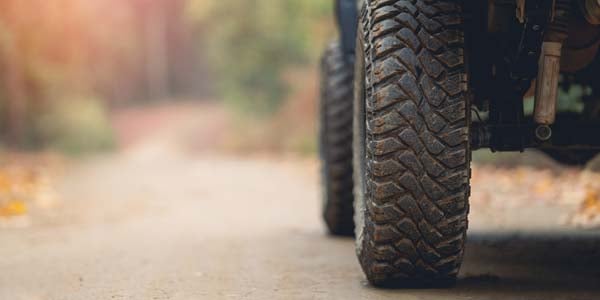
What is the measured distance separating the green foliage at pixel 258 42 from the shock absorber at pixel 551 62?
21587mm

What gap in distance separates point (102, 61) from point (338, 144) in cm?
3699

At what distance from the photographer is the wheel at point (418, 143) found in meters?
3.90

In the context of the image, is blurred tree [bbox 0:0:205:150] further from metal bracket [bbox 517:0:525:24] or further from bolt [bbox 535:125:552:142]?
metal bracket [bbox 517:0:525:24]

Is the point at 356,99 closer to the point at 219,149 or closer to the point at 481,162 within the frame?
the point at 481,162

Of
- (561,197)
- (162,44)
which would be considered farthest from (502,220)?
(162,44)

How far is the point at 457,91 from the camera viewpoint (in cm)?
393

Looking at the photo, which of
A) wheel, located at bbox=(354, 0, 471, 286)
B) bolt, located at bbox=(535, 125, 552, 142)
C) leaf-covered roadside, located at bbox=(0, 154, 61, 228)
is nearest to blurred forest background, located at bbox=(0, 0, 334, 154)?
leaf-covered roadside, located at bbox=(0, 154, 61, 228)

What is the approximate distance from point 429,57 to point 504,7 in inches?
20.8

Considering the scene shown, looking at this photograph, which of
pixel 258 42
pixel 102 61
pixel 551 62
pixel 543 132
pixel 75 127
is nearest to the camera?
pixel 551 62

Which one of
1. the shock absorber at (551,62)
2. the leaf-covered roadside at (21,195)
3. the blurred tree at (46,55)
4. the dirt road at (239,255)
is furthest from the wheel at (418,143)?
the blurred tree at (46,55)

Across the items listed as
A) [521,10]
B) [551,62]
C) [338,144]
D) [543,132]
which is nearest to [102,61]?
[338,144]

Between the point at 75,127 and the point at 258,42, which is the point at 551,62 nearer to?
the point at 75,127

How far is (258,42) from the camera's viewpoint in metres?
→ 28.2

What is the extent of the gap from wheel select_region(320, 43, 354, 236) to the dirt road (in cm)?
19
